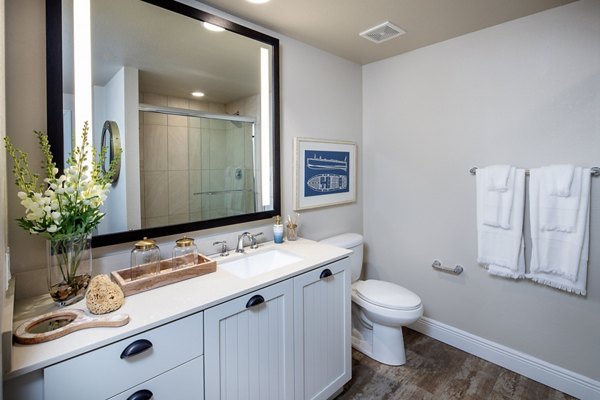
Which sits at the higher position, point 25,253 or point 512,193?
point 512,193

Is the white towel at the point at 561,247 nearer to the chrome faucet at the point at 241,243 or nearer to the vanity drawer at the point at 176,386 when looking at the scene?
the chrome faucet at the point at 241,243

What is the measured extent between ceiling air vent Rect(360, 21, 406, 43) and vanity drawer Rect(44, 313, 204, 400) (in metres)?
2.03

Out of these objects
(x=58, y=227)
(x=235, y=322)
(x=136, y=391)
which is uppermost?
(x=58, y=227)

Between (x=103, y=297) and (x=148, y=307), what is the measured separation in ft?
0.51

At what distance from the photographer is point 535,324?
1988 mm

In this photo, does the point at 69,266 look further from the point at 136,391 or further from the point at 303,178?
the point at 303,178

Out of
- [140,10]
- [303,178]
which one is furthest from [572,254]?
[140,10]

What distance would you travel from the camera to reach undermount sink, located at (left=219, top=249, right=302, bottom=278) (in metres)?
1.76

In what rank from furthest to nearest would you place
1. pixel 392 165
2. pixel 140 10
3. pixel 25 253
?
1. pixel 392 165
2. pixel 140 10
3. pixel 25 253

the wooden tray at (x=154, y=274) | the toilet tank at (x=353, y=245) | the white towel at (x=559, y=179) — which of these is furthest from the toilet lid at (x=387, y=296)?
the wooden tray at (x=154, y=274)

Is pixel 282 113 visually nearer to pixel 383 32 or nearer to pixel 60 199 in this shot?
pixel 383 32

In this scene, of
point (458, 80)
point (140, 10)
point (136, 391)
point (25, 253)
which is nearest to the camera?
point (136, 391)

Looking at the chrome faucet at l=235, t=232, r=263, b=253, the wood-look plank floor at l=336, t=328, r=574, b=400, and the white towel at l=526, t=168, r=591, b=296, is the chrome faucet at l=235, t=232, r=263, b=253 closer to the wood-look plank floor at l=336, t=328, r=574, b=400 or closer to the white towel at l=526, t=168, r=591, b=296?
the wood-look plank floor at l=336, t=328, r=574, b=400

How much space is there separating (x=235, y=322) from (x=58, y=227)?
2.49ft
